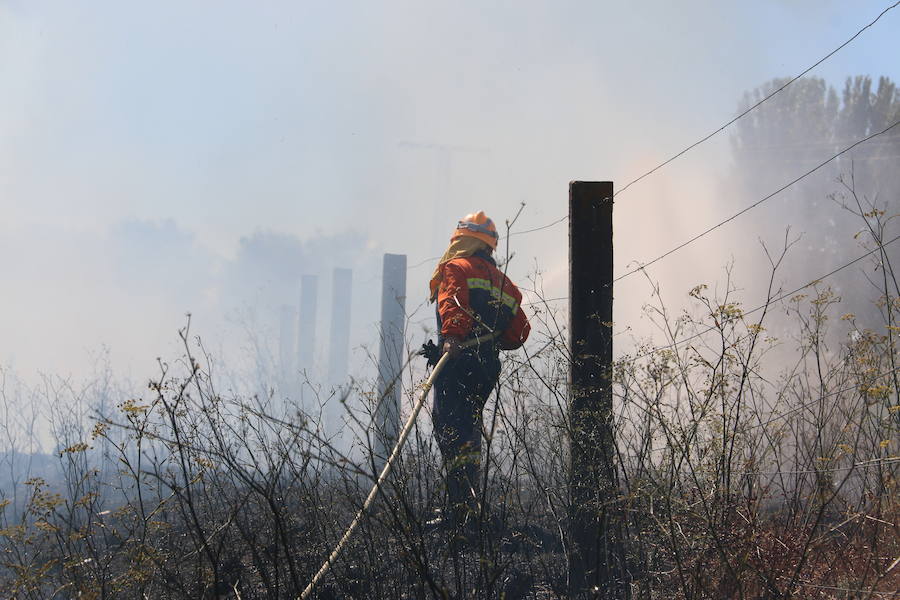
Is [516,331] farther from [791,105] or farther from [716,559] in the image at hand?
[791,105]

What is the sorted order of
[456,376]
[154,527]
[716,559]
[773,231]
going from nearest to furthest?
[716,559] < [154,527] < [456,376] < [773,231]

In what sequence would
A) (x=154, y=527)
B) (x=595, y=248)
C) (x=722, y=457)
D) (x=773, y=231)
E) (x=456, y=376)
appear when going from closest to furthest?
(x=722, y=457) < (x=154, y=527) < (x=595, y=248) < (x=456, y=376) < (x=773, y=231)

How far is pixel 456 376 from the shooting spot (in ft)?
17.5

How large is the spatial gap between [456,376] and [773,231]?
30.8m

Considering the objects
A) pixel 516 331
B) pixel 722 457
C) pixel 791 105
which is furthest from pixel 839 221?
pixel 722 457

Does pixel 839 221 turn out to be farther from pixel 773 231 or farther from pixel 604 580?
pixel 604 580

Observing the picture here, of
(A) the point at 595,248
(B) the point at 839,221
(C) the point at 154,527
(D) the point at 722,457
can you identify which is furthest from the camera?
(B) the point at 839,221

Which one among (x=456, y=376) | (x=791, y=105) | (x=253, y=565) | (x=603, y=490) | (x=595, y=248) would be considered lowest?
(x=253, y=565)

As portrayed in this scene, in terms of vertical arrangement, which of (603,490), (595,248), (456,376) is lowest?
(603,490)

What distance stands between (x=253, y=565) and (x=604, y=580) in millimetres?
2070

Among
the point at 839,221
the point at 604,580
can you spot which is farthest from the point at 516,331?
the point at 839,221

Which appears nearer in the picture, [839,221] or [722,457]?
[722,457]

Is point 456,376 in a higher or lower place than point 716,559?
higher

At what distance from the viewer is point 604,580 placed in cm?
389
